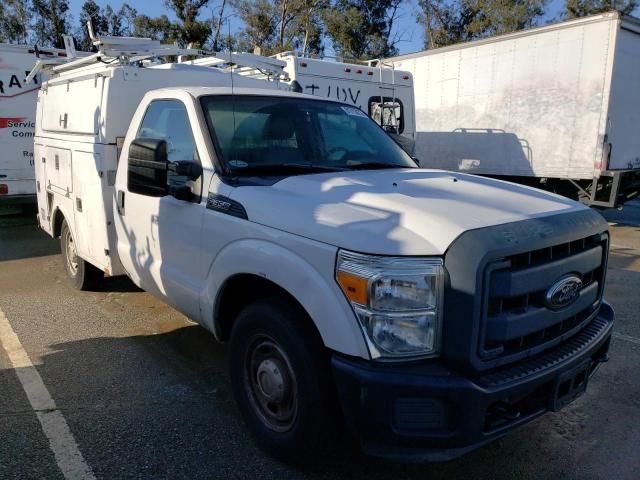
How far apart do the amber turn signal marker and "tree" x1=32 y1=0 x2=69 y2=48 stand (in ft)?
145

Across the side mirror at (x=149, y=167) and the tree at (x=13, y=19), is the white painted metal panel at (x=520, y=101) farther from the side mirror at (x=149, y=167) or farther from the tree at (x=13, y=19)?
the tree at (x=13, y=19)

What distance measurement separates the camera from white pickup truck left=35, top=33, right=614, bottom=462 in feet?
7.71

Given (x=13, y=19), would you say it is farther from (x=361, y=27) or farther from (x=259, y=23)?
(x=361, y=27)

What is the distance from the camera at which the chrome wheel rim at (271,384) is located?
9.35 feet

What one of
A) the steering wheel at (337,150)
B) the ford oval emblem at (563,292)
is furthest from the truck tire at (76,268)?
the ford oval emblem at (563,292)

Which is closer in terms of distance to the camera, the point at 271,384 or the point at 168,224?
the point at 271,384

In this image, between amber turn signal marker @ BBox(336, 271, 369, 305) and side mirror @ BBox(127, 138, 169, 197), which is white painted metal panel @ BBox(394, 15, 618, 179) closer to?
side mirror @ BBox(127, 138, 169, 197)

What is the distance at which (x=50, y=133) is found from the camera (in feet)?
20.7

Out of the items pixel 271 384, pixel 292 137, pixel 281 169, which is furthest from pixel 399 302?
pixel 292 137

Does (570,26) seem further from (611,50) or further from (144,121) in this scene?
(144,121)

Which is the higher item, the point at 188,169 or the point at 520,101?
the point at 520,101

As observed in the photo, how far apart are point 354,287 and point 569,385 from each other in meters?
1.26

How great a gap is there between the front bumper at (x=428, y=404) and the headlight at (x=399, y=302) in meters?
0.10

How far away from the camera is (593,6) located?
116 feet
